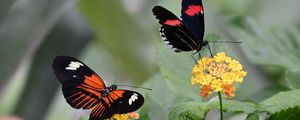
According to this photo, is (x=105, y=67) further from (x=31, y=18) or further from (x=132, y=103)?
(x=132, y=103)

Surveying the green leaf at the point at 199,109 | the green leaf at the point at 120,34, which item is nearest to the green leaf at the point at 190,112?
the green leaf at the point at 199,109

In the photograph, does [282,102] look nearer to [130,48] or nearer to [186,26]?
[186,26]

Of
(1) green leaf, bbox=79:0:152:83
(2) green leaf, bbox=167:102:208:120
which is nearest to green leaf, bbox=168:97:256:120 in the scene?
(2) green leaf, bbox=167:102:208:120

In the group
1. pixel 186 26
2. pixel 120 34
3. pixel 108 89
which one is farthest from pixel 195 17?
pixel 120 34

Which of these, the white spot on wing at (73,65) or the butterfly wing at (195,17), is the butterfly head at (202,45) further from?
the white spot on wing at (73,65)

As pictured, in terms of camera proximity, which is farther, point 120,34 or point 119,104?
point 120,34
